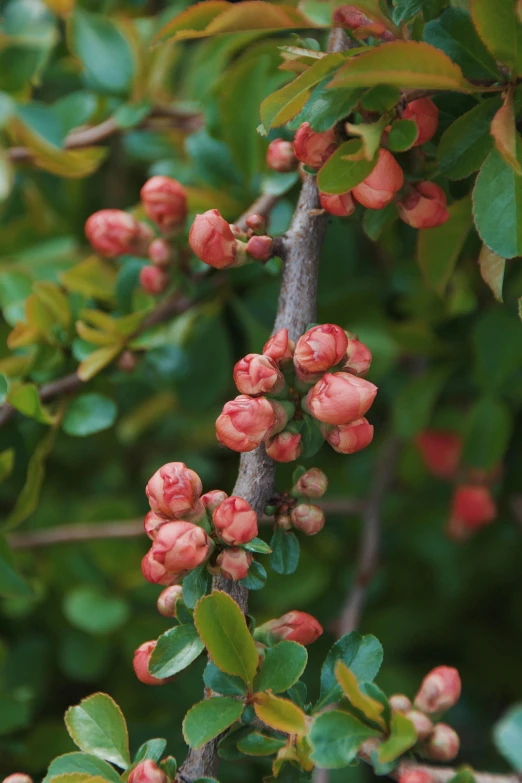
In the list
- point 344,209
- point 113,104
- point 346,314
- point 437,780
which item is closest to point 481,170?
point 344,209

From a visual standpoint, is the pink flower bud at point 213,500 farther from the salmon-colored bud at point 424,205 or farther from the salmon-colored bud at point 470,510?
the salmon-colored bud at point 470,510

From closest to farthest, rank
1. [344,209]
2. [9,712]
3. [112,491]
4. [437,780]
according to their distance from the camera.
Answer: [437,780]
[344,209]
[9,712]
[112,491]

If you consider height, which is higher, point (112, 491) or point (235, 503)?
point (235, 503)

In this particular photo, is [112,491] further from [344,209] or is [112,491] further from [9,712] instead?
[344,209]

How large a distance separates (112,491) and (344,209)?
930 mm

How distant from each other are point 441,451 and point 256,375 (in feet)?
3.26

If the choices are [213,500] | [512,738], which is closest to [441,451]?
[213,500]

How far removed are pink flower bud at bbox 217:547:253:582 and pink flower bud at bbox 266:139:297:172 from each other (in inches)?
14.8

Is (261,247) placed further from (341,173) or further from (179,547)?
(179,547)

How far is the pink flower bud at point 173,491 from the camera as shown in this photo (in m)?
0.58

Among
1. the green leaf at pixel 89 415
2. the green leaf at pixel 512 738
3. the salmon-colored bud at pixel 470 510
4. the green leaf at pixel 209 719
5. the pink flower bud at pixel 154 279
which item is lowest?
the salmon-colored bud at pixel 470 510

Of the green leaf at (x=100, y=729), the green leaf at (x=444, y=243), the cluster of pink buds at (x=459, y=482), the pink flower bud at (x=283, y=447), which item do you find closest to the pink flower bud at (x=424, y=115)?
the green leaf at (x=444, y=243)

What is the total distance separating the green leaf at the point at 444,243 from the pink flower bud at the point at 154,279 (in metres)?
0.27

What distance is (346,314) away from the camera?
1.15 m
